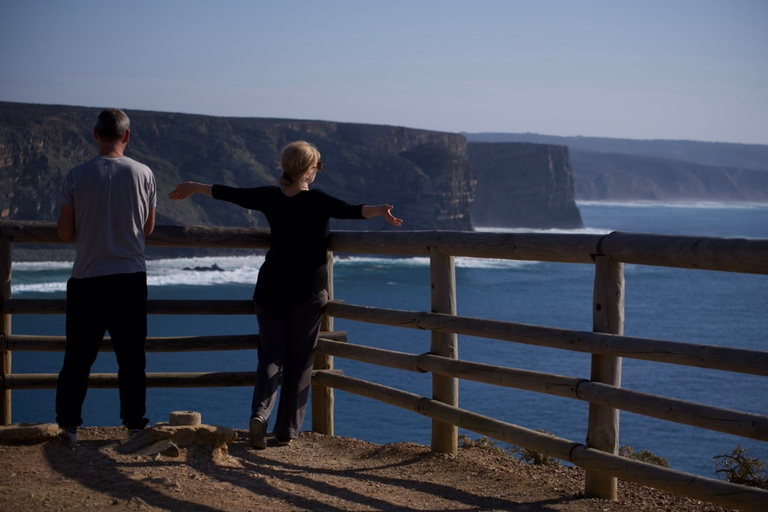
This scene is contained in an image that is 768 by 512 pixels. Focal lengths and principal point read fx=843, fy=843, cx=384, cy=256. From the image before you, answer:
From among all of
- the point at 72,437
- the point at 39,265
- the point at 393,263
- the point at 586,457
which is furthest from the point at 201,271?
the point at 586,457

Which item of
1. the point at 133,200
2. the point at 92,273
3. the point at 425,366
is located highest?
the point at 133,200

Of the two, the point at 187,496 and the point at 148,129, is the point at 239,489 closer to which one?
the point at 187,496

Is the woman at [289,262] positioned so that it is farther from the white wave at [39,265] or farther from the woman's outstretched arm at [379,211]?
the white wave at [39,265]

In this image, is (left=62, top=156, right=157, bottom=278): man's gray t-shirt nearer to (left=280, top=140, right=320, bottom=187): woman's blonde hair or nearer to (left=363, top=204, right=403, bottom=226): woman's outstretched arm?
(left=280, top=140, right=320, bottom=187): woman's blonde hair

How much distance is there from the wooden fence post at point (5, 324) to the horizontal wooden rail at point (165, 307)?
0.07 m

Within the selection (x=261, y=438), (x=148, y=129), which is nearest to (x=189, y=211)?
(x=148, y=129)

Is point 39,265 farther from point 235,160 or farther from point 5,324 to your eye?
point 5,324

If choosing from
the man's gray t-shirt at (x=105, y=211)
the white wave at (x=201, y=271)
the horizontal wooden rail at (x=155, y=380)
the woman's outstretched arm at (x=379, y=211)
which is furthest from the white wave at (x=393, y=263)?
the man's gray t-shirt at (x=105, y=211)

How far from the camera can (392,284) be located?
324 ft

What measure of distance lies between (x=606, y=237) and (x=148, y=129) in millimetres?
125589

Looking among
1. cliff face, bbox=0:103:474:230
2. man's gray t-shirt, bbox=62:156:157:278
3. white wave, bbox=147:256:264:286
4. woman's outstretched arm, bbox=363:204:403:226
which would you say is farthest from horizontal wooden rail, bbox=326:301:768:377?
cliff face, bbox=0:103:474:230

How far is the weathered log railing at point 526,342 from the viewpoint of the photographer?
3.79 metres

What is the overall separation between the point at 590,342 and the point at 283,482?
1828 millimetres

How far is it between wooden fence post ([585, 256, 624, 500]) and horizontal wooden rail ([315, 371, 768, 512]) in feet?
0.34
